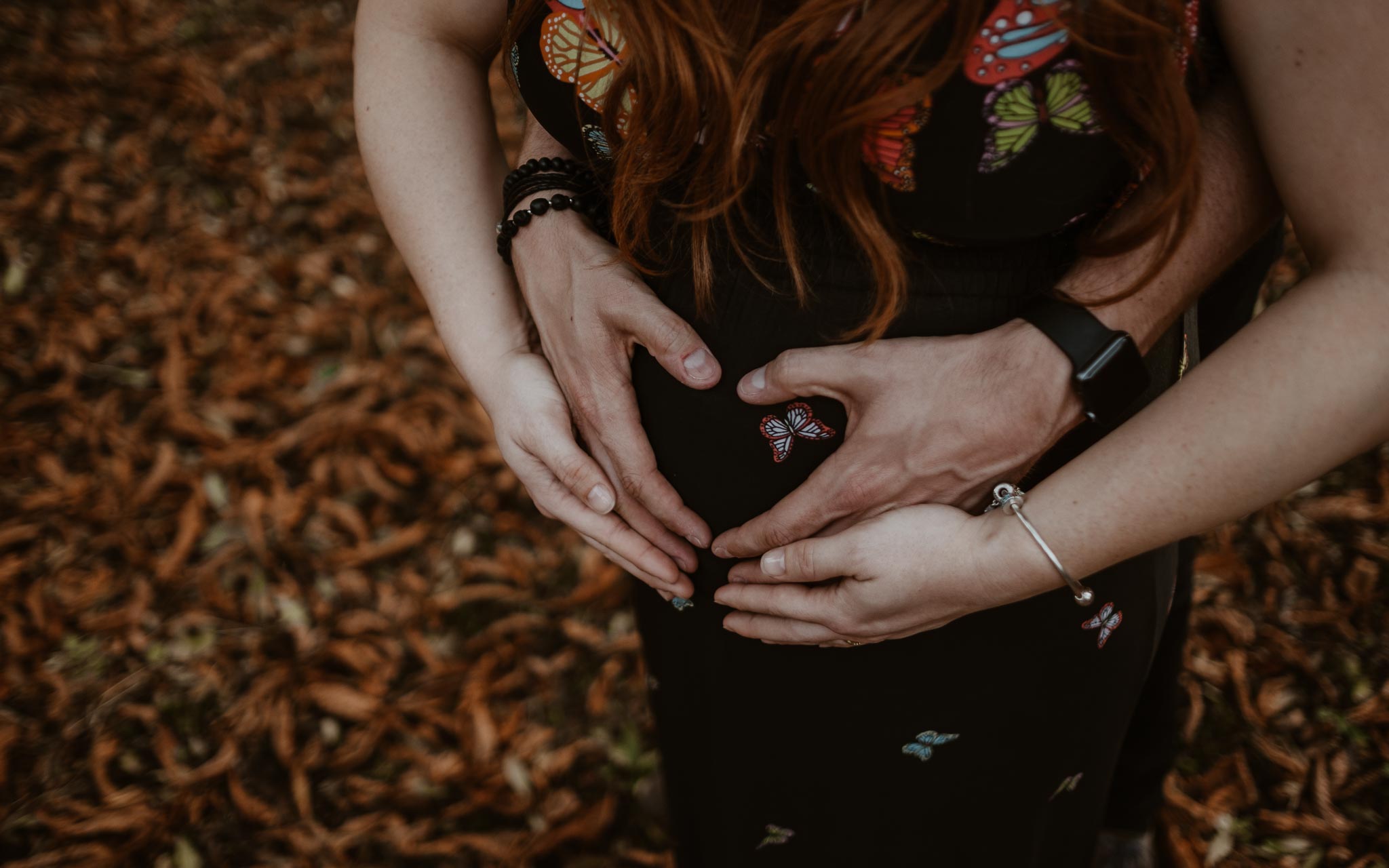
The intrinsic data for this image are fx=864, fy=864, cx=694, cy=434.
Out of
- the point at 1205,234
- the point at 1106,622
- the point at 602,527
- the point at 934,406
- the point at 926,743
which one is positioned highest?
the point at 1205,234

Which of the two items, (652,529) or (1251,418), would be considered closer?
(1251,418)

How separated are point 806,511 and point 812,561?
6cm

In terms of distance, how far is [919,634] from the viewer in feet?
3.65

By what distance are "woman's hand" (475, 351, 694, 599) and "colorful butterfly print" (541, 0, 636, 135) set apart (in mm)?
388

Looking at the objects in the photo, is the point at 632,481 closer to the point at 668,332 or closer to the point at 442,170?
the point at 668,332

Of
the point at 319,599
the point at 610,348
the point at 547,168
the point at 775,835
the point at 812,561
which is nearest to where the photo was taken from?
the point at 812,561

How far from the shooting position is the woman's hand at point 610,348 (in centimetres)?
103

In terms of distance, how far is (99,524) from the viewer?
108 inches

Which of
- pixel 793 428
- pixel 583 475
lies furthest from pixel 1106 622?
pixel 583 475

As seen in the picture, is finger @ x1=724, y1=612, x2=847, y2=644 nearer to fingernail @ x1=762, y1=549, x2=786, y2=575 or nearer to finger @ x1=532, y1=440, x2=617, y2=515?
fingernail @ x1=762, y1=549, x2=786, y2=575

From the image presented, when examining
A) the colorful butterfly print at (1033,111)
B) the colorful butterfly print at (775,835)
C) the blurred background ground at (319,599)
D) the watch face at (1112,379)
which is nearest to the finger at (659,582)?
the colorful butterfly print at (775,835)

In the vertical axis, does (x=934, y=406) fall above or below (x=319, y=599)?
above

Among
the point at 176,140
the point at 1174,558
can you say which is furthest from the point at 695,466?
the point at 176,140

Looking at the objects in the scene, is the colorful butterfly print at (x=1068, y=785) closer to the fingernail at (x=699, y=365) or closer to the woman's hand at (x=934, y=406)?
the woman's hand at (x=934, y=406)
